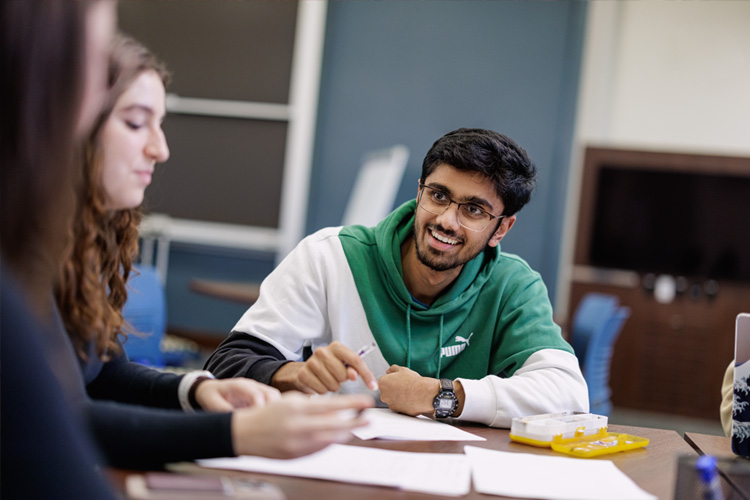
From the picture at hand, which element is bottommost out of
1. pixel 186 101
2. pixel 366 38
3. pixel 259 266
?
pixel 259 266

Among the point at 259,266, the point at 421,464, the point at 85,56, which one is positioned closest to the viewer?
the point at 85,56

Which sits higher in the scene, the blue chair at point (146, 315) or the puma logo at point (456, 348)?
the puma logo at point (456, 348)

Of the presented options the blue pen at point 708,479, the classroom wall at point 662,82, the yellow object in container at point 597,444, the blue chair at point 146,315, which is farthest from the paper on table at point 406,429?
the classroom wall at point 662,82

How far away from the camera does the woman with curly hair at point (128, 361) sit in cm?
89

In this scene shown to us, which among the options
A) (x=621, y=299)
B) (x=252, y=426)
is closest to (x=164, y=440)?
(x=252, y=426)

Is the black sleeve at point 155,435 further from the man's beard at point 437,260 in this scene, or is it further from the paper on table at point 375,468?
the man's beard at point 437,260

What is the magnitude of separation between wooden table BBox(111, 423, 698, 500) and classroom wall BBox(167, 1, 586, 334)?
4.03 m

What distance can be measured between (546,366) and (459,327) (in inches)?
10.2

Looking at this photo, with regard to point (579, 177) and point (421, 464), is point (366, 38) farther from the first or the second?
point (421, 464)

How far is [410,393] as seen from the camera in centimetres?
152

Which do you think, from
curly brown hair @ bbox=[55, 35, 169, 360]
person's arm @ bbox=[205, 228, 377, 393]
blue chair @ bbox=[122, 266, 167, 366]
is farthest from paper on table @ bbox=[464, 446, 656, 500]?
blue chair @ bbox=[122, 266, 167, 366]

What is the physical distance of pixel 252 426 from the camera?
89cm

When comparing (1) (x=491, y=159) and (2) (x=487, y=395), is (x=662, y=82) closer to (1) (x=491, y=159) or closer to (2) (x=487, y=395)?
(1) (x=491, y=159)

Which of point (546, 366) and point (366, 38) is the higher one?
point (366, 38)
